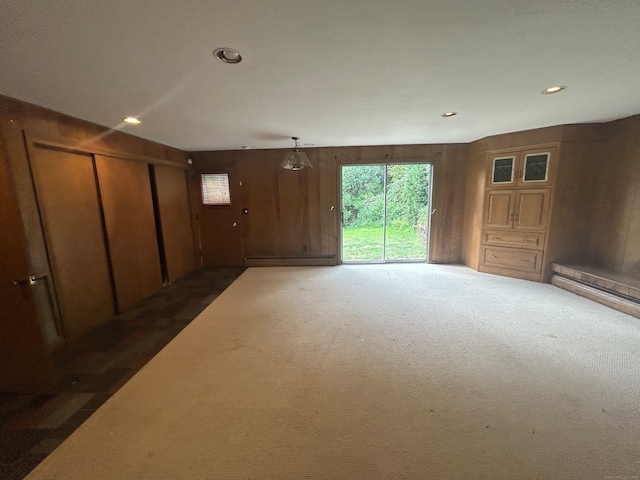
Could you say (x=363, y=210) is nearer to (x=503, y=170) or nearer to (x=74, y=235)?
(x=503, y=170)

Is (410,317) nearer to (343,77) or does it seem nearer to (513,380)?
(513,380)

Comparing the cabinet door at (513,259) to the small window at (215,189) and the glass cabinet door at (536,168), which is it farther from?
the small window at (215,189)

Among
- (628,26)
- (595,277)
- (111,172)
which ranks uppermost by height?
(628,26)

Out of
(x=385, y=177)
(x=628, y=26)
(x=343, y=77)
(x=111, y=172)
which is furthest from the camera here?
(x=385, y=177)

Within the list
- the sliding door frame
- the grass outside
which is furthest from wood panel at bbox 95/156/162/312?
the grass outside

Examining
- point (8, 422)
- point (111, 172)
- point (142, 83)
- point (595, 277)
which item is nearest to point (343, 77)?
point (142, 83)

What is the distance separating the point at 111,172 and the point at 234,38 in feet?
9.12

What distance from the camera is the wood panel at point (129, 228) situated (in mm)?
3021

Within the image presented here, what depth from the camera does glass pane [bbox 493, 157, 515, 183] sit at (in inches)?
154

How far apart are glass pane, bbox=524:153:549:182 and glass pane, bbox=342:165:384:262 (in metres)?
2.28

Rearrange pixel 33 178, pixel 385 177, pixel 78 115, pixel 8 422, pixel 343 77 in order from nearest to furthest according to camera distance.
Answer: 1. pixel 8 422
2. pixel 343 77
3. pixel 33 178
4. pixel 78 115
5. pixel 385 177

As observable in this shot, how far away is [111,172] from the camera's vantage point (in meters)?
3.05

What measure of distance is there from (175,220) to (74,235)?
1.86 metres

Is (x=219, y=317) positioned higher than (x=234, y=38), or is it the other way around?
(x=234, y=38)
